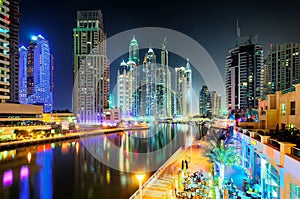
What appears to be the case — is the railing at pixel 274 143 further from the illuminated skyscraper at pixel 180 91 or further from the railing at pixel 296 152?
the illuminated skyscraper at pixel 180 91

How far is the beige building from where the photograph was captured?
11570 millimetres

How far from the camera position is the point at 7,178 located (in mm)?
17109

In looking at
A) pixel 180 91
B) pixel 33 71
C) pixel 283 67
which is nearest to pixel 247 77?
pixel 283 67

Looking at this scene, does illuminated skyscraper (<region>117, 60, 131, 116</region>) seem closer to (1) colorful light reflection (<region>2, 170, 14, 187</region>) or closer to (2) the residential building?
(2) the residential building

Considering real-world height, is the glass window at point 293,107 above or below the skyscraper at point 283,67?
below

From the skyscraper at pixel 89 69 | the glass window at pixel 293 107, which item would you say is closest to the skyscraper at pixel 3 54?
the glass window at pixel 293 107

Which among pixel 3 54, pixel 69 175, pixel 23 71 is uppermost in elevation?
pixel 23 71

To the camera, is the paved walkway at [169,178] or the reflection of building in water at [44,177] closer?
the paved walkway at [169,178]

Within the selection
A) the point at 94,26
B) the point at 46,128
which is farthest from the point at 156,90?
the point at 46,128

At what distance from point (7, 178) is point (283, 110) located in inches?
816

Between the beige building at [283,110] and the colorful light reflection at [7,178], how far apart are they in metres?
19.0

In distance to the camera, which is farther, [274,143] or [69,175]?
[69,175]

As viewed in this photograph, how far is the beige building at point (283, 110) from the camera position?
1157 cm

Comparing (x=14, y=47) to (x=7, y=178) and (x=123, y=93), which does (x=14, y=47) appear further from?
(x=7, y=178)
